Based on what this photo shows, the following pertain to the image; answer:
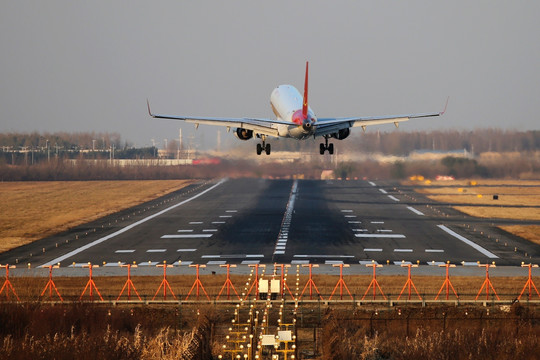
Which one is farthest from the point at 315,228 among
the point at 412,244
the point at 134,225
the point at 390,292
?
the point at 390,292

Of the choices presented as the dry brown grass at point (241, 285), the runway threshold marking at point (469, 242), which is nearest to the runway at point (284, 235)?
the runway threshold marking at point (469, 242)

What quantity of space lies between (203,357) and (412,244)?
50.7 metres

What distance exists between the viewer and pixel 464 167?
151 meters

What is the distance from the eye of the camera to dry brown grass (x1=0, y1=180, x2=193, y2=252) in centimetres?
10344

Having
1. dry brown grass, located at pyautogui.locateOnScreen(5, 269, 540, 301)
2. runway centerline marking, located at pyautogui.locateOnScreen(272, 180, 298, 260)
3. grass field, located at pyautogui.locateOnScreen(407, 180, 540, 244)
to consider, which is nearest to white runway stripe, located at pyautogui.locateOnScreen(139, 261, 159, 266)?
dry brown grass, located at pyautogui.locateOnScreen(5, 269, 540, 301)

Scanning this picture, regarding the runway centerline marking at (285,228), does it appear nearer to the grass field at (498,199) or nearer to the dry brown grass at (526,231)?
the grass field at (498,199)

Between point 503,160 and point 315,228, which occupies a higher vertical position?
point 503,160

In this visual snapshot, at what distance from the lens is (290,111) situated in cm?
8519

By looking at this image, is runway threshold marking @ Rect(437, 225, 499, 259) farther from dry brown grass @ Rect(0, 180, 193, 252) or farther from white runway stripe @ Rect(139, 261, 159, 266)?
dry brown grass @ Rect(0, 180, 193, 252)

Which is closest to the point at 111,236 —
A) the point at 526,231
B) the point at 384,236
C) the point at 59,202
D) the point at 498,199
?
the point at 384,236

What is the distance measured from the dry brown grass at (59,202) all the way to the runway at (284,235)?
4.50m

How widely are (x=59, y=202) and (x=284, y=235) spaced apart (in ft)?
186

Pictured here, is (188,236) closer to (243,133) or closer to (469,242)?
(243,133)

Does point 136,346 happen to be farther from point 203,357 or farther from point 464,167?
point 464,167
